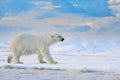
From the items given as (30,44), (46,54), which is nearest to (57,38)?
(46,54)

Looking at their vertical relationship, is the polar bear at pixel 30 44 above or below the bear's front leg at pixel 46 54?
above

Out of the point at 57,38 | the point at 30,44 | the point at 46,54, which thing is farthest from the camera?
the point at 57,38

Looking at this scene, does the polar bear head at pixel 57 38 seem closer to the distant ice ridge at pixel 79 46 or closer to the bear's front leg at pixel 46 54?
the bear's front leg at pixel 46 54

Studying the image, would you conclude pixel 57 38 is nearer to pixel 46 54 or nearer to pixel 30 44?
pixel 46 54

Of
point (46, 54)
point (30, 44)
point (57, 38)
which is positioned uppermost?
point (57, 38)

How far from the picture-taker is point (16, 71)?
40.5 feet

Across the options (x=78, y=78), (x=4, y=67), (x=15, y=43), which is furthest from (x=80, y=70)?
(x=15, y=43)

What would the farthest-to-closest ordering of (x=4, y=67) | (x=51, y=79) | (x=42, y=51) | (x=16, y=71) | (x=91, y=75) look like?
(x=42, y=51), (x=4, y=67), (x=16, y=71), (x=91, y=75), (x=51, y=79)

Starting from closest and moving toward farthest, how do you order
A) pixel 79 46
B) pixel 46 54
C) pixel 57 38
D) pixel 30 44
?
pixel 46 54
pixel 30 44
pixel 57 38
pixel 79 46

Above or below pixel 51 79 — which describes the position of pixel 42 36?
above

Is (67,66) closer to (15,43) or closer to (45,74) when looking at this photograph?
(45,74)

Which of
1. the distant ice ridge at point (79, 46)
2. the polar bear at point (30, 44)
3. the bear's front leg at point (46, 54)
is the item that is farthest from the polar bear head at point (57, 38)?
the distant ice ridge at point (79, 46)

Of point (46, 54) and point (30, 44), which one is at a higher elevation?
point (30, 44)

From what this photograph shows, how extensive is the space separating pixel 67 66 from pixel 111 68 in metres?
1.44
